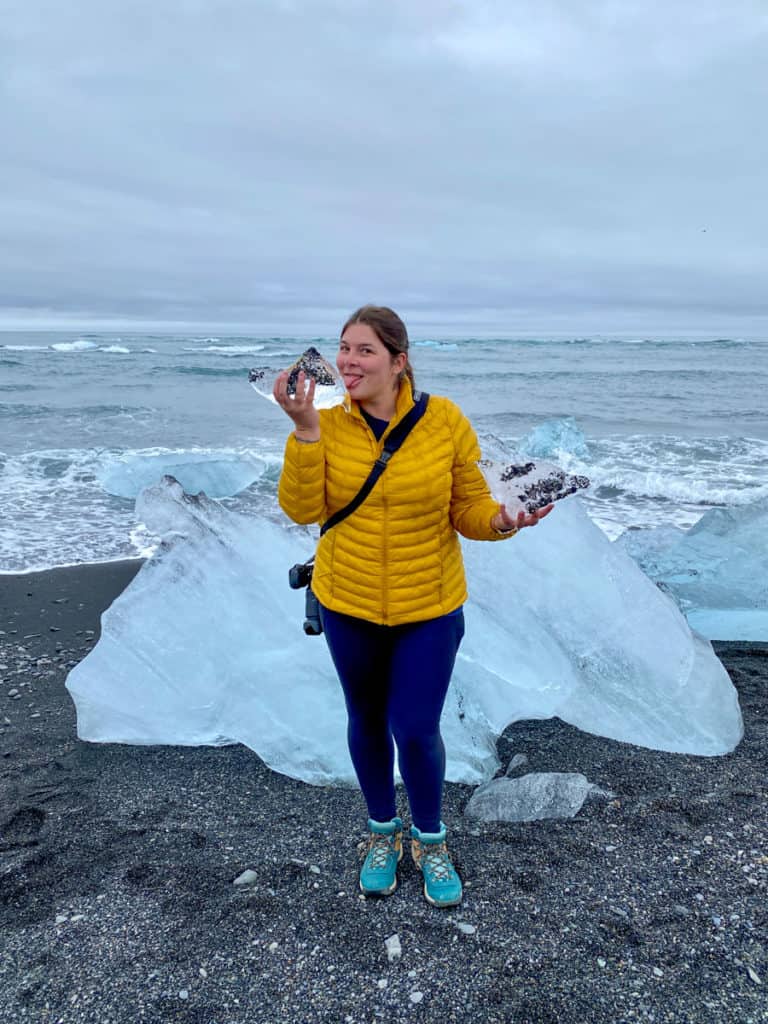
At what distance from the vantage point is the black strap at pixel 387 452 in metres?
2.45

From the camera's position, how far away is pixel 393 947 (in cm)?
254

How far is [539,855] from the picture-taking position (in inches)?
118

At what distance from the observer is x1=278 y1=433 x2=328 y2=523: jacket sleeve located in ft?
7.75

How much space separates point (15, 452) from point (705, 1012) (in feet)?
46.4

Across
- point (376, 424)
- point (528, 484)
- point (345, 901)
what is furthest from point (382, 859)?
point (376, 424)

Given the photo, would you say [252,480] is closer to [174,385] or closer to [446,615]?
[446,615]

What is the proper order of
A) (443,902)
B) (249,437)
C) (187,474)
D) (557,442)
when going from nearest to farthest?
(443,902) → (187,474) → (557,442) → (249,437)

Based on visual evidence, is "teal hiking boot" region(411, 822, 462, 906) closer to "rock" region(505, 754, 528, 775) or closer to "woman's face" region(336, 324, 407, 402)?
"rock" region(505, 754, 528, 775)

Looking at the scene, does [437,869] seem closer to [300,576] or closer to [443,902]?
[443,902]

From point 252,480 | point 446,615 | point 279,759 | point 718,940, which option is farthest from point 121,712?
point 252,480

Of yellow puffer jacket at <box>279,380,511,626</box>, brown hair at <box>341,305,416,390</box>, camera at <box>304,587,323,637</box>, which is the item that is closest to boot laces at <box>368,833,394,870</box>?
camera at <box>304,587,323,637</box>

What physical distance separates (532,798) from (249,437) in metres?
14.3

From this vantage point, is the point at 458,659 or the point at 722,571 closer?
the point at 458,659

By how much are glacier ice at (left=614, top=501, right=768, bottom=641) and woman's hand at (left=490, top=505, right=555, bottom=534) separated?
3677 millimetres
